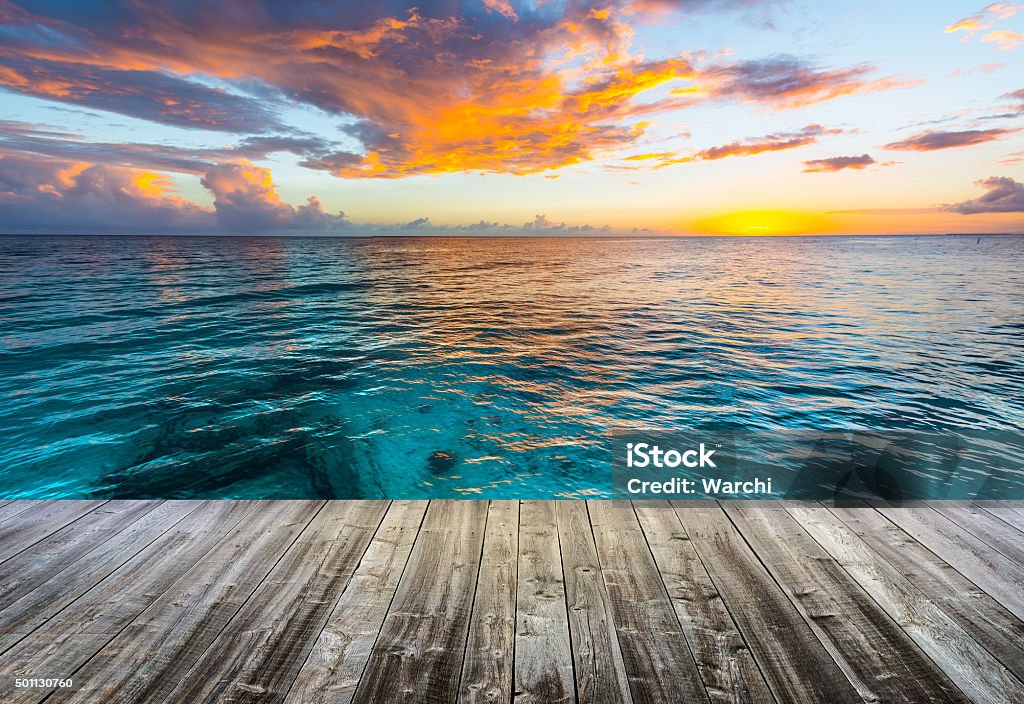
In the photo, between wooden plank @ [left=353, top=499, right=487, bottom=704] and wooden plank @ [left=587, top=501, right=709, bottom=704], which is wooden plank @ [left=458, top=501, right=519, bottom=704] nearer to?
wooden plank @ [left=353, top=499, right=487, bottom=704]

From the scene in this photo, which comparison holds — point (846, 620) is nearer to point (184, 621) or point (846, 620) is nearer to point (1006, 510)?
point (1006, 510)

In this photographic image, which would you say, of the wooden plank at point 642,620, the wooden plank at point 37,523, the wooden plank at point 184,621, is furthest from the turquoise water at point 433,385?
the wooden plank at point 642,620

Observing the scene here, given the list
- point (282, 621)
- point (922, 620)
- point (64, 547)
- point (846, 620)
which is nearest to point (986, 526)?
point (922, 620)

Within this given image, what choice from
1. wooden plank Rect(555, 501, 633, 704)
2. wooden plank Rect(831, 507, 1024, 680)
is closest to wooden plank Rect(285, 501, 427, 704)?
wooden plank Rect(555, 501, 633, 704)

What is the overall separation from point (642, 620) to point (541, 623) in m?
0.55

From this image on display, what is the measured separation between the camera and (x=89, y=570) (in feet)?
9.57

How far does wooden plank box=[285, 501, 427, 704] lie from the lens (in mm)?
2104

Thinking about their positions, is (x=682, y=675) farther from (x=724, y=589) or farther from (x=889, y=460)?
(x=889, y=460)

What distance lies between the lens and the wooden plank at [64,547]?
9.16 ft

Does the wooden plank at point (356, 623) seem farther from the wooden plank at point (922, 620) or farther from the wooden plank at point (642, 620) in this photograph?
the wooden plank at point (922, 620)

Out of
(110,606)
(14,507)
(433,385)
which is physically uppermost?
(110,606)

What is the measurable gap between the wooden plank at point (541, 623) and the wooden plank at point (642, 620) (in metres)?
0.29

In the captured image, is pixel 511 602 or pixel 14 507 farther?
pixel 14 507

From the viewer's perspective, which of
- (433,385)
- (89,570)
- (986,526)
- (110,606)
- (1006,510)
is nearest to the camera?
(110,606)
